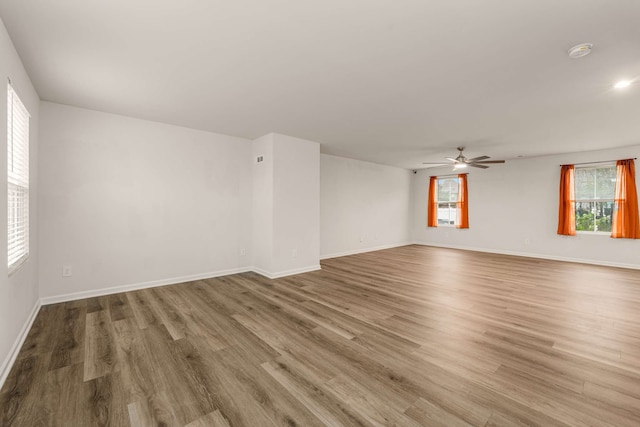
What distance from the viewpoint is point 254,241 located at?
5.01 m

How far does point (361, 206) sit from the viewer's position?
7293mm

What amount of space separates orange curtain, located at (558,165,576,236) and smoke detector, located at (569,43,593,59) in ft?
17.0

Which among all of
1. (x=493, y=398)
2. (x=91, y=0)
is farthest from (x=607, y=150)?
(x=91, y=0)

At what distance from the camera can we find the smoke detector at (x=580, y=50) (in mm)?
2106

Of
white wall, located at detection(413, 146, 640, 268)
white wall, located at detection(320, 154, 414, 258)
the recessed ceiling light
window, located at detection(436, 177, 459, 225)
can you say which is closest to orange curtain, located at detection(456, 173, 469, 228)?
white wall, located at detection(413, 146, 640, 268)

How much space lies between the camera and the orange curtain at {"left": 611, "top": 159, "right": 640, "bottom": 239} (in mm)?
5371

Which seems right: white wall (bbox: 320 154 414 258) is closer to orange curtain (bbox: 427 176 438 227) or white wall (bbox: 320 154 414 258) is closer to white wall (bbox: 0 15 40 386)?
orange curtain (bbox: 427 176 438 227)

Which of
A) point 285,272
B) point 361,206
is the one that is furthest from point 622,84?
point 361,206

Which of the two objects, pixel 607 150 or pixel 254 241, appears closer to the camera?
pixel 254 241

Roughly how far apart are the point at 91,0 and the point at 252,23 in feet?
3.24

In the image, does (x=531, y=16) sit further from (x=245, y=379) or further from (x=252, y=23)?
(x=245, y=379)

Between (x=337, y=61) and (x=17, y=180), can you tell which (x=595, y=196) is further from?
(x=17, y=180)

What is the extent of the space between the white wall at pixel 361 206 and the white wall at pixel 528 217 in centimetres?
138

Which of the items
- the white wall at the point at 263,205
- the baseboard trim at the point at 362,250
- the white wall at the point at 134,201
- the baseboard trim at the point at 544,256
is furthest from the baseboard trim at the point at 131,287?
the baseboard trim at the point at 544,256
